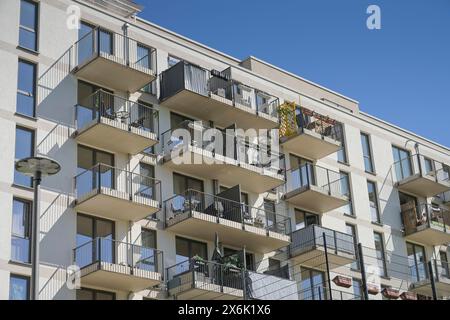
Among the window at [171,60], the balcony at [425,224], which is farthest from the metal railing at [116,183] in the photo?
the balcony at [425,224]

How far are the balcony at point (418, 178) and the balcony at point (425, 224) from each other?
1009 millimetres

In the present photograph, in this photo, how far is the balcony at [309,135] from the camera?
43594 millimetres

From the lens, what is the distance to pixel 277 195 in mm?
42750

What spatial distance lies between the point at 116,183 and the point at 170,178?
9.92 feet

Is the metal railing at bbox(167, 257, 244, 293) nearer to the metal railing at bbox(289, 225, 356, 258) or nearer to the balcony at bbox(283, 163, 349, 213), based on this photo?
the metal railing at bbox(289, 225, 356, 258)

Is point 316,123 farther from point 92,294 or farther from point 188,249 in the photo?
point 92,294

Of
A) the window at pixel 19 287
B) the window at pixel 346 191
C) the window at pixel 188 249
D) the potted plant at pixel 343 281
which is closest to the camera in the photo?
the window at pixel 19 287

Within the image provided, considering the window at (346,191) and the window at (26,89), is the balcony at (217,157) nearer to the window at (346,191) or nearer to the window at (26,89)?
the window at (346,191)

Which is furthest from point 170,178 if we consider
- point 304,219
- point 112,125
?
point 304,219

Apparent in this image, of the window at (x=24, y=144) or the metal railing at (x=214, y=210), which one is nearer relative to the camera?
the window at (x=24, y=144)

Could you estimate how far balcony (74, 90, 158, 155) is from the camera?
36.0m

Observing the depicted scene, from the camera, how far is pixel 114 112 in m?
37.3
